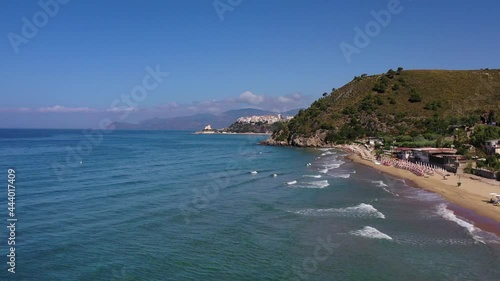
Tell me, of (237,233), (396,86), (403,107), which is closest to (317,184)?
(237,233)

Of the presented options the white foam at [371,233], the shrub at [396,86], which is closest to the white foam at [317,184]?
the white foam at [371,233]

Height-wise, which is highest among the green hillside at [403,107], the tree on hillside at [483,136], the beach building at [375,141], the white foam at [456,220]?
the green hillside at [403,107]

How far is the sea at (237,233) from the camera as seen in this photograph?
65.3ft

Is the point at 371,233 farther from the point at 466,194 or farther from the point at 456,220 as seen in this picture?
the point at 466,194

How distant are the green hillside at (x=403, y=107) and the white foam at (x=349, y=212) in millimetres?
62166

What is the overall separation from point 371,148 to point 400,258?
7358 centimetres

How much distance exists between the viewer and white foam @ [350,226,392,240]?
989 inches

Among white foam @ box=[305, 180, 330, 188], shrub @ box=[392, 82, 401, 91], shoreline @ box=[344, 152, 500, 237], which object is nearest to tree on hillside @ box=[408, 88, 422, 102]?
shrub @ box=[392, 82, 401, 91]

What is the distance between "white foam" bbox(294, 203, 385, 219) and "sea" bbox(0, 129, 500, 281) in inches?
6.1

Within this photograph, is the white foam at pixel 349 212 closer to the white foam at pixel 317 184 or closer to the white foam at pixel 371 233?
the white foam at pixel 371 233

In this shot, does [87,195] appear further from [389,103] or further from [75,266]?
[389,103]

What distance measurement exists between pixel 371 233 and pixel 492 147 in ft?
134

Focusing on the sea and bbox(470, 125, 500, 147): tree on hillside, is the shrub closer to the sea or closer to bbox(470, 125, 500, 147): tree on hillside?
bbox(470, 125, 500, 147): tree on hillside

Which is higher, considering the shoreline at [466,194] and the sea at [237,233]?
the shoreline at [466,194]
